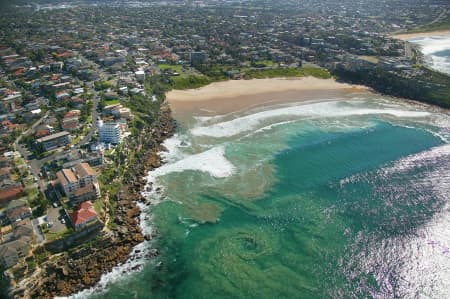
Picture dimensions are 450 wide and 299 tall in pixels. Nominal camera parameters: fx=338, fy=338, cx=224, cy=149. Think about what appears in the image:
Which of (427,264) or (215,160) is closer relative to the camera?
(427,264)

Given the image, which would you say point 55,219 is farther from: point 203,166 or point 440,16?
point 440,16

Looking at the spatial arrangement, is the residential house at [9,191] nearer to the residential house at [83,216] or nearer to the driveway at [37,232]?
the driveway at [37,232]

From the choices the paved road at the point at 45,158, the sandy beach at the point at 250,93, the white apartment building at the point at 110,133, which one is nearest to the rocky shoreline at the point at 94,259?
the white apartment building at the point at 110,133

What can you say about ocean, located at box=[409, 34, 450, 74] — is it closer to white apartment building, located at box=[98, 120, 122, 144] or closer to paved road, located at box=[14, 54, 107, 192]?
white apartment building, located at box=[98, 120, 122, 144]

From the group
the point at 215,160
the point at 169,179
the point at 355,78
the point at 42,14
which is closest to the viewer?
the point at 169,179

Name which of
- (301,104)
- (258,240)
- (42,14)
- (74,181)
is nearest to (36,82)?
(74,181)

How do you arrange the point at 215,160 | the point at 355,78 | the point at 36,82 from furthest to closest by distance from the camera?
the point at 355,78 < the point at 36,82 < the point at 215,160

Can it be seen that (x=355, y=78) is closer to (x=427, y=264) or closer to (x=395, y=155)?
(x=395, y=155)

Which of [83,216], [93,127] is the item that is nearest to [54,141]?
[93,127]
